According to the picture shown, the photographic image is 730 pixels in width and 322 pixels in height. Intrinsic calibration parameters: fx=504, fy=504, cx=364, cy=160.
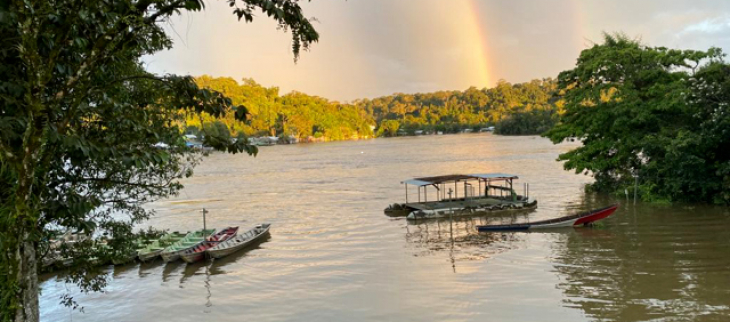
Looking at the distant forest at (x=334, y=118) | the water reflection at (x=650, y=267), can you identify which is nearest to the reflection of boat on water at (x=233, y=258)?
the water reflection at (x=650, y=267)

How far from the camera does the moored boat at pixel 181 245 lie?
17.6 meters

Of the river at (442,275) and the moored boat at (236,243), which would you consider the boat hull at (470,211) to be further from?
the moored boat at (236,243)

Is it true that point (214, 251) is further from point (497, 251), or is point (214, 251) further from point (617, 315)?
point (617, 315)

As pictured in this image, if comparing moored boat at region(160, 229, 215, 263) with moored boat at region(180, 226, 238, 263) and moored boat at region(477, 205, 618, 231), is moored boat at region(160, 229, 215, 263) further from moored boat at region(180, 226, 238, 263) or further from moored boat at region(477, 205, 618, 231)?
moored boat at region(477, 205, 618, 231)

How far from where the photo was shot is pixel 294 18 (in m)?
4.33

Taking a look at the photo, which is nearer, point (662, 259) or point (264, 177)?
point (662, 259)

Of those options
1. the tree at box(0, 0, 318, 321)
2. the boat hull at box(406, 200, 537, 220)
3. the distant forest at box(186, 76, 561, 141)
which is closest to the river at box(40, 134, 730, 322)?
the boat hull at box(406, 200, 537, 220)

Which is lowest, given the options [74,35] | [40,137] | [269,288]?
[269,288]

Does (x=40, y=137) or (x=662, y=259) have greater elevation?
(x=40, y=137)

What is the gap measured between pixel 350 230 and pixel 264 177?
30.3 meters

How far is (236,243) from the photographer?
62.8 feet

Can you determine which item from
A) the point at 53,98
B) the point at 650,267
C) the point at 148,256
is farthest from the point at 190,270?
the point at 650,267

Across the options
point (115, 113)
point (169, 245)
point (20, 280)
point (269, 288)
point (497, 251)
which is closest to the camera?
point (20, 280)

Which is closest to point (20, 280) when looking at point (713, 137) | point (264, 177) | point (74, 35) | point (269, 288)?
point (74, 35)
